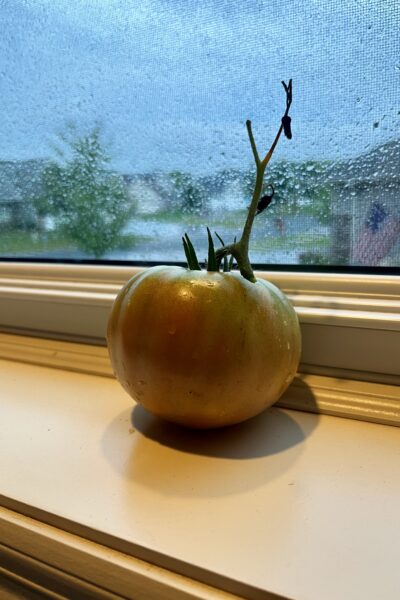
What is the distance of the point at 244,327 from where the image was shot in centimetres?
38

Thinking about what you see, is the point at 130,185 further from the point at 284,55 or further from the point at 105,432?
the point at 105,432

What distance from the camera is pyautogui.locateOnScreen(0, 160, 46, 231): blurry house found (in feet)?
2.90

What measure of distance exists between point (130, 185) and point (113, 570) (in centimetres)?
58

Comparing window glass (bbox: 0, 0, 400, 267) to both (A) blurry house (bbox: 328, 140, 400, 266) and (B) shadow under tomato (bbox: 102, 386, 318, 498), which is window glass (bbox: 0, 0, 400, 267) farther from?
(B) shadow under tomato (bbox: 102, 386, 318, 498)

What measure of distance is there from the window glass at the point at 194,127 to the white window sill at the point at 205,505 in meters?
0.26

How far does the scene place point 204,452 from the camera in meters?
0.41

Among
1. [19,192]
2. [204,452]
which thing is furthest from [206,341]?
[19,192]

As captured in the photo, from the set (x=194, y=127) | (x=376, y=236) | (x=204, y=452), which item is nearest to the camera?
(x=204, y=452)

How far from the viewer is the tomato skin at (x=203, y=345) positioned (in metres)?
0.37

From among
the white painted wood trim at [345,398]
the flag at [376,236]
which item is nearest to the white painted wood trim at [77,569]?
the white painted wood trim at [345,398]

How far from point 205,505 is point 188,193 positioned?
0.47 metres

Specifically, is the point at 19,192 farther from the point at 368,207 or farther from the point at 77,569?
the point at 77,569

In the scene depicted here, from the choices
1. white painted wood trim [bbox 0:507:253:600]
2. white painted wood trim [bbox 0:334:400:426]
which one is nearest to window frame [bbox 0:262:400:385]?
white painted wood trim [bbox 0:334:400:426]

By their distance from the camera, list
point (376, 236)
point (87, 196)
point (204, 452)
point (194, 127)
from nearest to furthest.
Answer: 1. point (204, 452)
2. point (376, 236)
3. point (194, 127)
4. point (87, 196)
